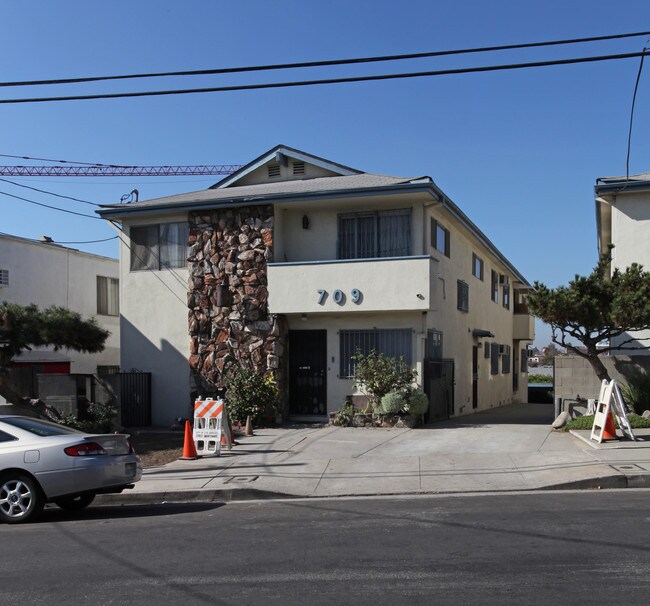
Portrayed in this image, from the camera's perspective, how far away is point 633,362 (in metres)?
16.6

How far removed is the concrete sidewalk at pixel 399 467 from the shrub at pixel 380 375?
1.72 meters

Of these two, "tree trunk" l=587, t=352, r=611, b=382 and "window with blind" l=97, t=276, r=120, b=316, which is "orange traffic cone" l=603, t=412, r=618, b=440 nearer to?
"tree trunk" l=587, t=352, r=611, b=382

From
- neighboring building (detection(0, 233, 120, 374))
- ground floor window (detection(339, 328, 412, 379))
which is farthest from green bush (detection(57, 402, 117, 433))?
neighboring building (detection(0, 233, 120, 374))

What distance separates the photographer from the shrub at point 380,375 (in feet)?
59.0

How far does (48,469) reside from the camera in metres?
9.05

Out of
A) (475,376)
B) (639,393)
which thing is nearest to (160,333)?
(475,376)

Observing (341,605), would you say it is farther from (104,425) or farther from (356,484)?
(104,425)

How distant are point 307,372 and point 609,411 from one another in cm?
860

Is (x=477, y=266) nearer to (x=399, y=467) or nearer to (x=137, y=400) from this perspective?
(x=137, y=400)

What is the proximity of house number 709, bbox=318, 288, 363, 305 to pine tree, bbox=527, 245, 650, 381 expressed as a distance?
174 inches

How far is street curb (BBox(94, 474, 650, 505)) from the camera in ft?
34.0

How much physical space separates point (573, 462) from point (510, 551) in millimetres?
5681

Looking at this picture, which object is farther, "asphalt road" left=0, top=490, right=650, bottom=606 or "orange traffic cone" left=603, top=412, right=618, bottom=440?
"orange traffic cone" left=603, top=412, right=618, bottom=440

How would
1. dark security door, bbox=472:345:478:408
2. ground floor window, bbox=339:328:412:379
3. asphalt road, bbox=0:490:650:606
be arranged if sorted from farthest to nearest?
dark security door, bbox=472:345:478:408, ground floor window, bbox=339:328:412:379, asphalt road, bbox=0:490:650:606
